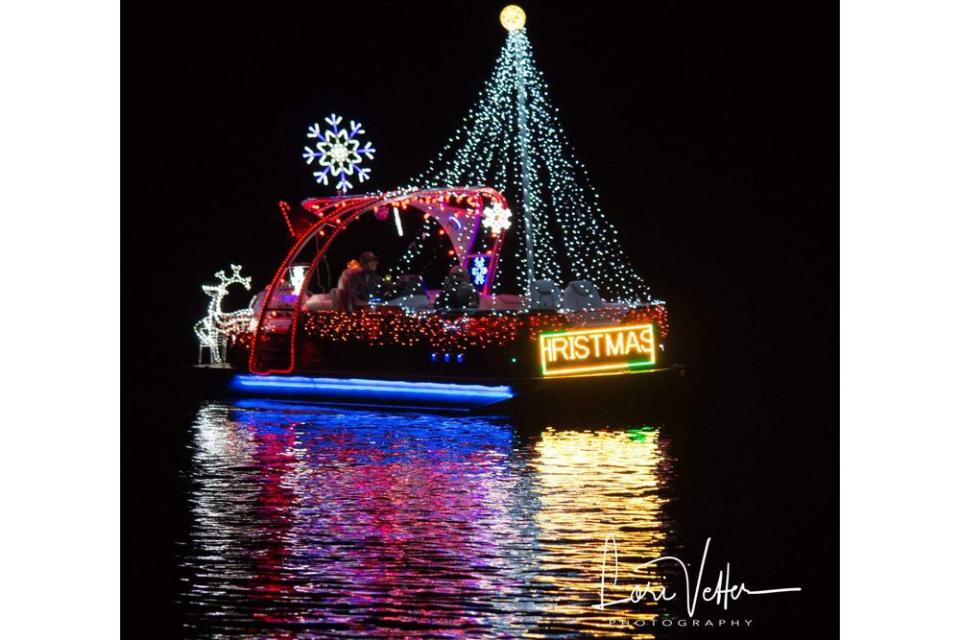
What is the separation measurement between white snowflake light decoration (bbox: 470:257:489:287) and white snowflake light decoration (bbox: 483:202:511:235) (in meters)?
0.56

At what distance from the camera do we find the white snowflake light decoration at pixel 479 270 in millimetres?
17234

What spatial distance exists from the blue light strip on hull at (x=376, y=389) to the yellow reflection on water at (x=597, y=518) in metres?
1.71

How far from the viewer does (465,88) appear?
19.3 meters

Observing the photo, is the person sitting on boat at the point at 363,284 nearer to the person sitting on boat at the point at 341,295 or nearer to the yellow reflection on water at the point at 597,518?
the person sitting on boat at the point at 341,295

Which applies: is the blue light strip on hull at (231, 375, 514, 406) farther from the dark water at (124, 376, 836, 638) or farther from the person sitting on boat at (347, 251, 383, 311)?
the person sitting on boat at (347, 251, 383, 311)

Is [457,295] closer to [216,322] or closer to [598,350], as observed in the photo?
[598,350]

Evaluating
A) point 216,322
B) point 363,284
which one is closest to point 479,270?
point 363,284

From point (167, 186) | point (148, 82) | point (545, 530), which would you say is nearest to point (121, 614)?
point (545, 530)

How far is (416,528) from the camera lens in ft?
29.1

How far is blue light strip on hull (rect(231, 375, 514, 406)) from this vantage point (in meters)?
14.5

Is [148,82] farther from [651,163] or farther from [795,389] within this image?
[795,389]

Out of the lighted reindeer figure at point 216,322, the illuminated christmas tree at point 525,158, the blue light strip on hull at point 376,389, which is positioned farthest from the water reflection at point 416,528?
the lighted reindeer figure at point 216,322

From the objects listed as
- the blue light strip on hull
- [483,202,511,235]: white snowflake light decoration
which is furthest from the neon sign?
[483,202,511,235]: white snowflake light decoration

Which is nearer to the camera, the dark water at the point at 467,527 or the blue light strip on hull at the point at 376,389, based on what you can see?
the dark water at the point at 467,527
